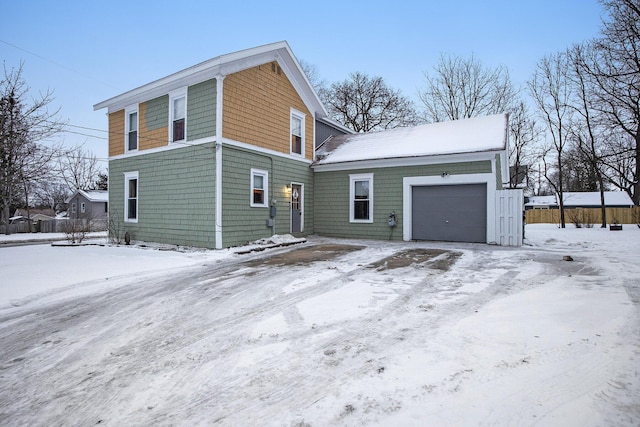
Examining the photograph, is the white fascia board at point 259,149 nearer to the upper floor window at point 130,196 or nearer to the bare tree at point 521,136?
the upper floor window at point 130,196

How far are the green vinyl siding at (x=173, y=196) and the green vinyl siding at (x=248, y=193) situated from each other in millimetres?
441

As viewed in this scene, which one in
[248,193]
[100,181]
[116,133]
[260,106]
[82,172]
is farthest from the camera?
[100,181]

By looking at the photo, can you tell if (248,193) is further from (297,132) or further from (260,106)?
(297,132)

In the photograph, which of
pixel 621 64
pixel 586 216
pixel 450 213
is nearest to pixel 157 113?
pixel 450 213

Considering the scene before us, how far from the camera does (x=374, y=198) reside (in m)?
12.6

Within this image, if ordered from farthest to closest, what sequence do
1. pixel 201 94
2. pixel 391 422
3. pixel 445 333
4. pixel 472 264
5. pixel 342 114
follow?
1. pixel 342 114
2. pixel 201 94
3. pixel 472 264
4. pixel 445 333
5. pixel 391 422

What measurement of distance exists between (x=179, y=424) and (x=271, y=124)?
10784mm

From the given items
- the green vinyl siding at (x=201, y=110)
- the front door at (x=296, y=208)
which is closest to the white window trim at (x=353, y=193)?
the front door at (x=296, y=208)

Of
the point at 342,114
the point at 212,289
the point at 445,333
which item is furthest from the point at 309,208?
the point at 342,114

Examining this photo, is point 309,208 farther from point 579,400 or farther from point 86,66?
point 86,66

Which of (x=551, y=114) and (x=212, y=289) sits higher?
(x=551, y=114)

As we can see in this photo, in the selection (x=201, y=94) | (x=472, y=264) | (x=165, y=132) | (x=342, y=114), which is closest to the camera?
(x=472, y=264)

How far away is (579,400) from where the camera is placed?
2.14 metres

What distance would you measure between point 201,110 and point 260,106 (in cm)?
203
